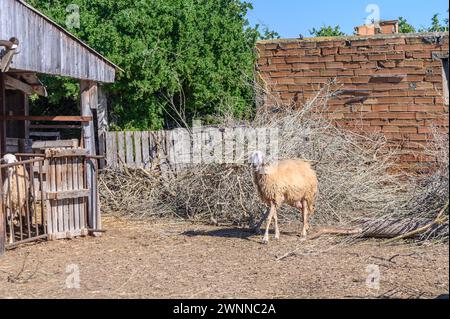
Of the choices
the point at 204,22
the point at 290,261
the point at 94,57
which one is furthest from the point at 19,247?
the point at 204,22

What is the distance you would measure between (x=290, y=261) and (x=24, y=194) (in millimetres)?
5126

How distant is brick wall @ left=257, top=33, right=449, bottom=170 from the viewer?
15992 millimetres

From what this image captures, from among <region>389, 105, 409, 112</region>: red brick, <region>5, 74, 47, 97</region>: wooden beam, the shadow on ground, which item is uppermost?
<region>5, 74, 47, 97</region>: wooden beam

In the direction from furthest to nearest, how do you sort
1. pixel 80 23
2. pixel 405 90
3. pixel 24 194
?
pixel 80 23, pixel 405 90, pixel 24 194

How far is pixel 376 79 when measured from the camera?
1655cm

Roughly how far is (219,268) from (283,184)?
7.34 feet

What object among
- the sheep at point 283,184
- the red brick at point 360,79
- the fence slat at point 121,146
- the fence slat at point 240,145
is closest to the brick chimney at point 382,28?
the red brick at point 360,79

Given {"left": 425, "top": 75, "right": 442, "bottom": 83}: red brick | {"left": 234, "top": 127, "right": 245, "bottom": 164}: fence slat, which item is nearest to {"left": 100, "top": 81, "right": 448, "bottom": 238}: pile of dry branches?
{"left": 234, "top": 127, "right": 245, "bottom": 164}: fence slat

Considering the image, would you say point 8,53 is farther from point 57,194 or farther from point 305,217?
point 305,217

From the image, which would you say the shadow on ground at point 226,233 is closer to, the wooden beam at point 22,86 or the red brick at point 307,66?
the wooden beam at point 22,86

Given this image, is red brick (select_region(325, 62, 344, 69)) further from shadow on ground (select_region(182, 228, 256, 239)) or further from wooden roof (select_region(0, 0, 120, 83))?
wooden roof (select_region(0, 0, 120, 83))

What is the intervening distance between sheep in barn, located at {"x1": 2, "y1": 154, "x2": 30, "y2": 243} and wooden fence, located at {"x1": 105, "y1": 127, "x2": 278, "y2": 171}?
332 cm

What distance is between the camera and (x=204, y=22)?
18.3 m

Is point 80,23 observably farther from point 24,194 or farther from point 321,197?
point 321,197
